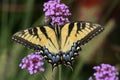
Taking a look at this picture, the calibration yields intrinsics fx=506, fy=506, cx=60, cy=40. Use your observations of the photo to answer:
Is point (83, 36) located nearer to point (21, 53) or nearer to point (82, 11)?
point (21, 53)

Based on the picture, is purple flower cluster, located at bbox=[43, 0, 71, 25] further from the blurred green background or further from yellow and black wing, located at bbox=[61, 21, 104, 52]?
the blurred green background

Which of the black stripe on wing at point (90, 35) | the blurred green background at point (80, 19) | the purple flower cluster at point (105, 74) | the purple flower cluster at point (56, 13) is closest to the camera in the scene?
the purple flower cluster at point (105, 74)

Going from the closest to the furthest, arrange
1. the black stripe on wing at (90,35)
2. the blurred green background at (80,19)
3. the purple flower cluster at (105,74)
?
the purple flower cluster at (105,74) → the black stripe on wing at (90,35) → the blurred green background at (80,19)

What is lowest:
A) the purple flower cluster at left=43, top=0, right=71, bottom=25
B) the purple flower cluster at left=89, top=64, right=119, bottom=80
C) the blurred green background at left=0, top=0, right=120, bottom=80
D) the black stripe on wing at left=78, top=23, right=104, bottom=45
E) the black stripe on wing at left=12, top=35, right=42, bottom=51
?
the blurred green background at left=0, top=0, right=120, bottom=80

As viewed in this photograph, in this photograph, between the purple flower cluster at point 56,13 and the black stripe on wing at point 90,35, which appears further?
the purple flower cluster at point 56,13

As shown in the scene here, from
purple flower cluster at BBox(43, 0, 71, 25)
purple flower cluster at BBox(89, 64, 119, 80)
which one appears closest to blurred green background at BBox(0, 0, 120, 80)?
purple flower cluster at BBox(43, 0, 71, 25)

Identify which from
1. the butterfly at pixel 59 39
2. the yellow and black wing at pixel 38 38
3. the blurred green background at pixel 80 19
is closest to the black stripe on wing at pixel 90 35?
the butterfly at pixel 59 39

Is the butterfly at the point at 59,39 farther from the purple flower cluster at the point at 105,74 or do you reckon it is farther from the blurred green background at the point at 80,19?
the blurred green background at the point at 80,19

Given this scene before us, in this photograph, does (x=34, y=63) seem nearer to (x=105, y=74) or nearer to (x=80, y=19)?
(x=105, y=74)
